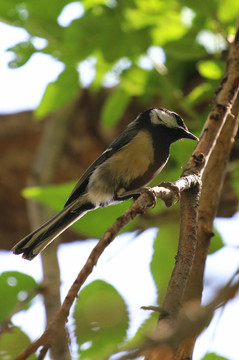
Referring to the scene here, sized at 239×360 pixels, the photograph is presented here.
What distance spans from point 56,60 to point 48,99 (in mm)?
184

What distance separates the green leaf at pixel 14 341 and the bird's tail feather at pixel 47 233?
3.01 ft

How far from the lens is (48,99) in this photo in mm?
2162

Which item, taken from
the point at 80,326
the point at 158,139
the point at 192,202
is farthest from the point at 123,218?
the point at 158,139

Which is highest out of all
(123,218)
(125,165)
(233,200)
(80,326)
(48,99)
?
(48,99)

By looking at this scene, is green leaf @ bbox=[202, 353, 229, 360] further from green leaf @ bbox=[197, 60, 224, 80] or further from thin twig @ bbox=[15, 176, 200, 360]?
green leaf @ bbox=[197, 60, 224, 80]

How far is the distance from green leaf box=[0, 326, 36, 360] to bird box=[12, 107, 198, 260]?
1131 millimetres

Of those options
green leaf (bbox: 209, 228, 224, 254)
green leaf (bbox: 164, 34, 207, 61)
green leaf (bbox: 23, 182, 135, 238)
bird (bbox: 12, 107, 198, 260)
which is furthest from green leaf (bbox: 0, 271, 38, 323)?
green leaf (bbox: 164, 34, 207, 61)

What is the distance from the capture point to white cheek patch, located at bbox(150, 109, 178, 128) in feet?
7.82

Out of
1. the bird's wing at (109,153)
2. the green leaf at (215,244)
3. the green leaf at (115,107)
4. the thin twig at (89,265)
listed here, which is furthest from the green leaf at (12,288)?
the green leaf at (115,107)

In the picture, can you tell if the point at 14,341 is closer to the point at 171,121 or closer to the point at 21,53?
the point at 21,53

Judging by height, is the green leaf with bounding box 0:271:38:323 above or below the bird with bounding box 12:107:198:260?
below

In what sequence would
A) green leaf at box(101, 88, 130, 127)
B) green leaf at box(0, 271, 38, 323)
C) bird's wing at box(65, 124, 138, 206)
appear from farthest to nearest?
1. green leaf at box(101, 88, 130, 127)
2. bird's wing at box(65, 124, 138, 206)
3. green leaf at box(0, 271, 38, 323)

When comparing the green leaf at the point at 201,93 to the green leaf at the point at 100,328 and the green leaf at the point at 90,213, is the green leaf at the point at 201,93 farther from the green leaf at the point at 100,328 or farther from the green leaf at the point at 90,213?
the green leaf at the point at 100,328

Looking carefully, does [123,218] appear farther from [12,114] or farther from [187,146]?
[12,114]
